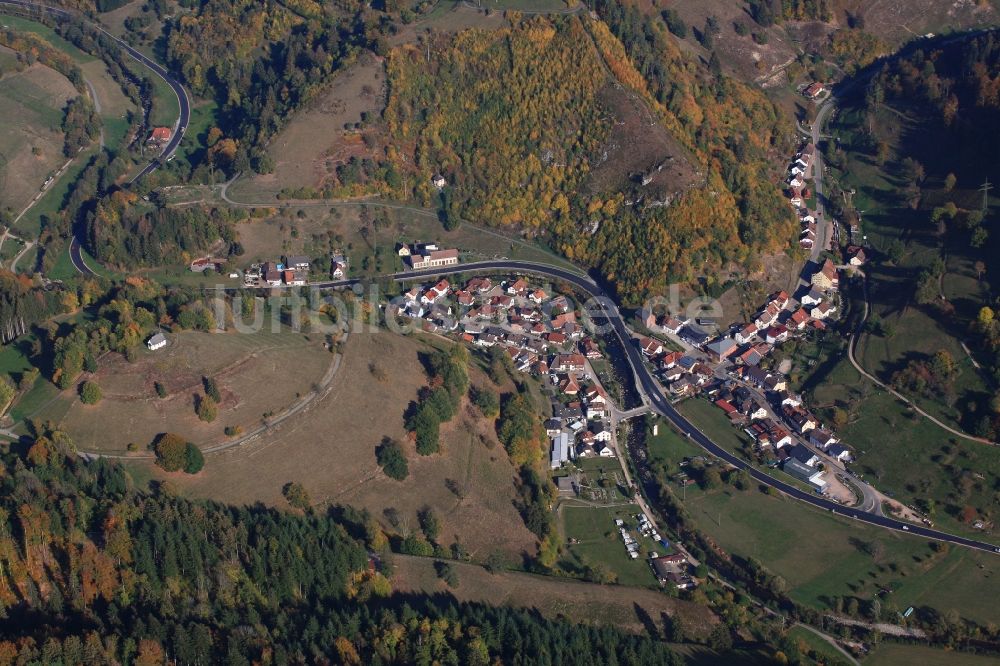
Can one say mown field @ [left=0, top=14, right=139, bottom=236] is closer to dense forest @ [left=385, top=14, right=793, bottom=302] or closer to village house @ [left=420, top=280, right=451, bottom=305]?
dense forest @ [left=385, top=14, right=793, bottom=302]

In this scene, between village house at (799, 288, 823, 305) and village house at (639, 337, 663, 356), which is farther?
village house at (799, 288, 823, 305)

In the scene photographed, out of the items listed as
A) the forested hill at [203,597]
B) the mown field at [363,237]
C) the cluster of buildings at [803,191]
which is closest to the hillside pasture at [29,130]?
the mown field at [363,237]

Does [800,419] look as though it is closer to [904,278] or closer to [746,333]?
[746,333]

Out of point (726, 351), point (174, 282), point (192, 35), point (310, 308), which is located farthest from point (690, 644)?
point (192, 35)

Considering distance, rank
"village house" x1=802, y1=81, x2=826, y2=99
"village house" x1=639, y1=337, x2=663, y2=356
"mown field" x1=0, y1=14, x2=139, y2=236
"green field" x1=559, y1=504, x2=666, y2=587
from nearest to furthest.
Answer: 1. "green field" x1=559, y1=504, x2=666, y2=587
2. "village house" x1=639, y1=337, x2=663, y2=356
3. "mown field" x1=0, y1=14, x2=139, y2=236
4. "village house" x1=802, y1=81, x2=826, y2=99

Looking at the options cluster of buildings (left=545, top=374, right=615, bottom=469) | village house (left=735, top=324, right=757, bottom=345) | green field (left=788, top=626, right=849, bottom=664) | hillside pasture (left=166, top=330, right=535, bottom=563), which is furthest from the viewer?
village house (left=735, top=324, right=757, bottom=345)

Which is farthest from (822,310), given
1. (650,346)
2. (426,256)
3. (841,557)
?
A: (426,256)

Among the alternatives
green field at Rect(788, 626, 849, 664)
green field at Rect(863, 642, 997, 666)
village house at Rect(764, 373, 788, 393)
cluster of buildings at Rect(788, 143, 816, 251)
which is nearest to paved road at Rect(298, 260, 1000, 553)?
village house at Rect(764, 373, 788, 393)
